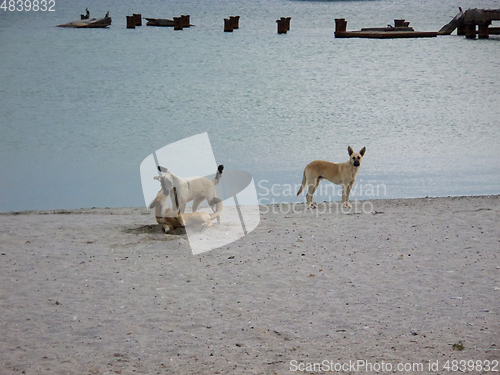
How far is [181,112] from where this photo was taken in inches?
844

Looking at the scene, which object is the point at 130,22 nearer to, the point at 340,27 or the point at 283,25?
the point at 283,25

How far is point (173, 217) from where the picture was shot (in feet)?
26.0

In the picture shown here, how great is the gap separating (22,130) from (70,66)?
11.7 metres

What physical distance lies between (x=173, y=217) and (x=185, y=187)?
0.41m

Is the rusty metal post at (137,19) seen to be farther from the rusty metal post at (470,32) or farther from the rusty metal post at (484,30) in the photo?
the rusty metal post at (484,30)

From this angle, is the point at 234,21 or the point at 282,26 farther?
the point at 234,21

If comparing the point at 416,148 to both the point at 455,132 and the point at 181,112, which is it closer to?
the point at 455,132

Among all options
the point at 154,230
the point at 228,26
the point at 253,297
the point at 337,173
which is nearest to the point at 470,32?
the point at 228,26

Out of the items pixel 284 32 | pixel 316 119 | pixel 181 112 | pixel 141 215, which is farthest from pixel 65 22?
pixel 141 215

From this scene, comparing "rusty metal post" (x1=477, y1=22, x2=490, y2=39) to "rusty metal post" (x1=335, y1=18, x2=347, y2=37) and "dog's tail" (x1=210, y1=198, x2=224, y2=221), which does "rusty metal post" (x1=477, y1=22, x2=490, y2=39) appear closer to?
"rusty metal post" (x1=335, y1=18, x2=347, y2=37)

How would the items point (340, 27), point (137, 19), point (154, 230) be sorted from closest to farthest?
point (154, 230), point (340, 27), point (137, 19)

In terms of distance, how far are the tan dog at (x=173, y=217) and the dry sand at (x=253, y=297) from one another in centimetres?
22

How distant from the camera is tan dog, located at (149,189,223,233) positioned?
7.95 metres

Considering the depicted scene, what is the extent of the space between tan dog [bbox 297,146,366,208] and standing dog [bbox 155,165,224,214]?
88.8 inches
